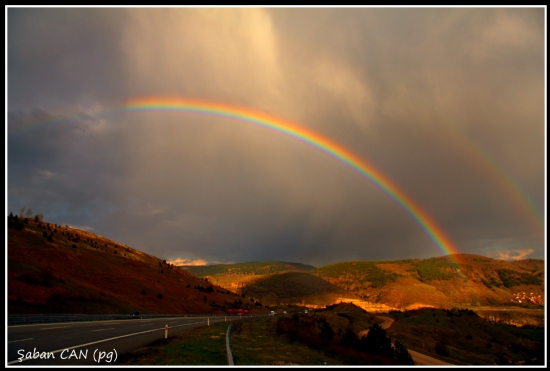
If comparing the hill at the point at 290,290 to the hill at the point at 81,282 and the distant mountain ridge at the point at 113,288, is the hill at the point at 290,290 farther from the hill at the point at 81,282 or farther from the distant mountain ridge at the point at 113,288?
the hill at the point at 81,282

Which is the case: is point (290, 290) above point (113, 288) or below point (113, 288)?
above

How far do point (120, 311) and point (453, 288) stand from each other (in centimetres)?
17356

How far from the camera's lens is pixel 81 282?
62812 mm

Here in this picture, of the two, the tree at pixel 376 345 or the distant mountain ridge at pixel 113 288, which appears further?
the distant mountain ridge at pixel 113 288

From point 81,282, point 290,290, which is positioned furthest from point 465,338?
point 290,290

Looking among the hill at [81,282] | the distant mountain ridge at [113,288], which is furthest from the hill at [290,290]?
the hill at [81,282]

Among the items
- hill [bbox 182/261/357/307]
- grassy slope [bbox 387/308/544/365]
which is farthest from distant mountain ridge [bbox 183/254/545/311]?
grassy slope [bbox 387/308/544/365]

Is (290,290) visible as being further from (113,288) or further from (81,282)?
(81,282)

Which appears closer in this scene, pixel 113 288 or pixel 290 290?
pixel 113 288

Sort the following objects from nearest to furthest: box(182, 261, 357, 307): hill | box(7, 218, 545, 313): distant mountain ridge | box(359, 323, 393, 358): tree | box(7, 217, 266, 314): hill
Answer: box(359, 323, 393, 358): tree < box(7, 217, 266, 314): hill < box(7, 218, 545, 313): distant mountain ridge < box(182, 261, 357, 307): hill

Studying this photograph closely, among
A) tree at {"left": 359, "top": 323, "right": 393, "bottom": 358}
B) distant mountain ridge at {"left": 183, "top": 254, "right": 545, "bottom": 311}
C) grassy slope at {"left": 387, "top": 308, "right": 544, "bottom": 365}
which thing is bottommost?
grassy slope at {"left": 387, "top": 308, "right": 544, "bottom": 365}

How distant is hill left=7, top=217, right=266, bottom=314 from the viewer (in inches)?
1916

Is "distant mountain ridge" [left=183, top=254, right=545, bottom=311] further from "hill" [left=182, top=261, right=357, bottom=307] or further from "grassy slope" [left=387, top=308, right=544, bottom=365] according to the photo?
"grassy slope" [left=387, top=308, right=544, bottom=365]

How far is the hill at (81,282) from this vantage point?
4866 cm
